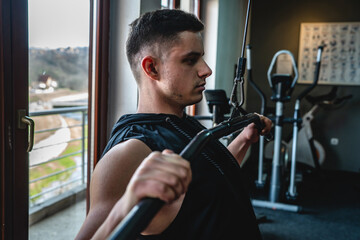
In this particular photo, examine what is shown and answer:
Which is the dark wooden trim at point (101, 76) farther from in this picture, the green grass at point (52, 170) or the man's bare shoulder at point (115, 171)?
the man's bare shoulder at point (115, 171)

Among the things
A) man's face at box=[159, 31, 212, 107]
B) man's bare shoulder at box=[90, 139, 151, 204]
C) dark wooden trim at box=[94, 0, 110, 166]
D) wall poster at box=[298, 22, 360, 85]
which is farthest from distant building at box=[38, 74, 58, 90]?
wall poster at box=[298, 22, 360, 85]

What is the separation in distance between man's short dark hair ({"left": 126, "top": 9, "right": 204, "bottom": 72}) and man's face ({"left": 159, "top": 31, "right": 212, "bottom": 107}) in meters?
0.03

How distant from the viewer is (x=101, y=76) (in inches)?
74.0

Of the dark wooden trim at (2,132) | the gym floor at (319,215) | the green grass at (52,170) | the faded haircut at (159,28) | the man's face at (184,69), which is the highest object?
the faded haircut at (159,28)

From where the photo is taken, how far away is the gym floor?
9.21 ft

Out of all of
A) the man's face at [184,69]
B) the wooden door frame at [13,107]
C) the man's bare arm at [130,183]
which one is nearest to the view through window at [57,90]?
the wooden door frame at [13,107]

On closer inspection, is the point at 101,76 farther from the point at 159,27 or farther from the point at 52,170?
the point at 52,170

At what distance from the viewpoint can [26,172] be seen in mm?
1374

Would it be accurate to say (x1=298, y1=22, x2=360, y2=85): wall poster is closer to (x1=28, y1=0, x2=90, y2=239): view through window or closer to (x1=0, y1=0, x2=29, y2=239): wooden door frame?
(x1=28, y1=0, x2=90, y2=239): view through window

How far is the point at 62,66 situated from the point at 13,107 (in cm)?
79

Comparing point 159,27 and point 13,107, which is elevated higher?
point 159,27

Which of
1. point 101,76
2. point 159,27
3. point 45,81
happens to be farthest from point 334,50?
point 159,27

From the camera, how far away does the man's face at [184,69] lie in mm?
979

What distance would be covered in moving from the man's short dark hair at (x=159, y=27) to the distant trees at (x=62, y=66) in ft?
2.02
